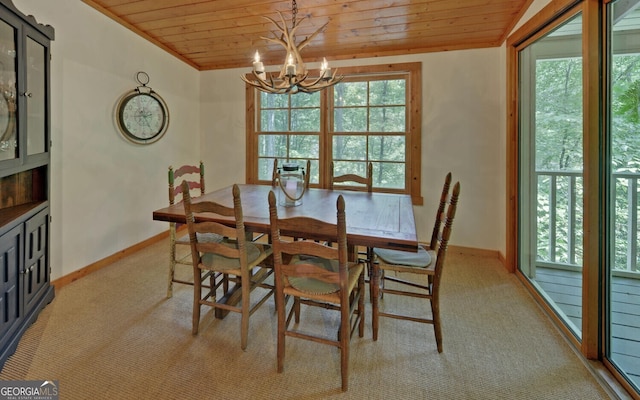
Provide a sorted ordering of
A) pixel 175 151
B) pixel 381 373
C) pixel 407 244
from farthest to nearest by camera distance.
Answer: pixel 175 151 < pixel 381 373 < pixel 407 244

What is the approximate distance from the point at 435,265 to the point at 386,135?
2305 millimetres

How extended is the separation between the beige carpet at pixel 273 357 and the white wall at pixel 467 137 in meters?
1.21

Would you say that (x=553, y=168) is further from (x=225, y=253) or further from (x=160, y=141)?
(x=160, y=141)

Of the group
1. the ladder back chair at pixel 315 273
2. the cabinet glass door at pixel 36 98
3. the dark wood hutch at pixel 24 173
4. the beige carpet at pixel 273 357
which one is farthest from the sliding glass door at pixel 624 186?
the cabinet glass door at pixel 36 98

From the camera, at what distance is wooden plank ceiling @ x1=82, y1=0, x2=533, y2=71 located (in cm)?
290

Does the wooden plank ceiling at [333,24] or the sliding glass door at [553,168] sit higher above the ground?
the wooden plank ceiling at [333,24]

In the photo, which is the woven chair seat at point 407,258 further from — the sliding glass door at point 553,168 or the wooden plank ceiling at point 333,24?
the wooden plank ceiling at point 333,24

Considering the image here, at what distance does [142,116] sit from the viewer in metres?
3.57

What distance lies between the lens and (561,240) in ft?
7.79

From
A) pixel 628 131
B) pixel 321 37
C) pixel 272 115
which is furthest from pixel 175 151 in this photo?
pixel 628 131

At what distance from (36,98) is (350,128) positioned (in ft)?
9.88

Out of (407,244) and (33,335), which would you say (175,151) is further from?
(407,244)

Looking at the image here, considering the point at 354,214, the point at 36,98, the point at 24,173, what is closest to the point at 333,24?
the point at 354,214

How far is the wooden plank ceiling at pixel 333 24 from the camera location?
9.50 feet
